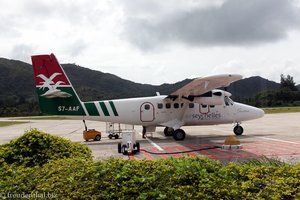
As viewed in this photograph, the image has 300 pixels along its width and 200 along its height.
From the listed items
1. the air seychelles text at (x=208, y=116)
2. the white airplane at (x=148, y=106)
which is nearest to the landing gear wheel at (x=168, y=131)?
the white airplane at (x=148, y=106)

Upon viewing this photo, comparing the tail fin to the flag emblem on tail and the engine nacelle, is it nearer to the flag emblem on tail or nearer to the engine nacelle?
the flag emblem on tail

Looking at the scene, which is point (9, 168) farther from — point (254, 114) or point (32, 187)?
point (254, 114)

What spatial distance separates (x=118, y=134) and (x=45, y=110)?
6028 mm

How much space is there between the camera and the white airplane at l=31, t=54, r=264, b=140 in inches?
731

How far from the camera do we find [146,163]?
5.39 m

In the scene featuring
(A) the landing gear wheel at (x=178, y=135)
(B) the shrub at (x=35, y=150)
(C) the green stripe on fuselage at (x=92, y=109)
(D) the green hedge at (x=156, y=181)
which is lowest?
(A) the landing gear wheel at (x=178, y=135)

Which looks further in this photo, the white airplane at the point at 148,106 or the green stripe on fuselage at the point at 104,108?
the green stripe on fuselage at the point at 104,108

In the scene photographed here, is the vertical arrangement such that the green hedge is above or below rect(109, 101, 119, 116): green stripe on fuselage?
below

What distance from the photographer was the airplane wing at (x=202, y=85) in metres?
15.4

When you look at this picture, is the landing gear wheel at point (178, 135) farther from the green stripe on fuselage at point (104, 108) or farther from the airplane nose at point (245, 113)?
the airplane nose at point (245, 113)

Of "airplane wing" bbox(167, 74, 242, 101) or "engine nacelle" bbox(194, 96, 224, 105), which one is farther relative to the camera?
"engine nacelle" bbox(194, 96, 224, 105)

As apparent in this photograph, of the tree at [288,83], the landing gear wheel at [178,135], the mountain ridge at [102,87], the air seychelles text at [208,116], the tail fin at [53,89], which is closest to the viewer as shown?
the tail fin at [53,89]

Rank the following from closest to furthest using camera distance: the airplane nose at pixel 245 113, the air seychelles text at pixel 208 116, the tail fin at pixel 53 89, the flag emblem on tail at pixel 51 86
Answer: the flag emblem on tail at pixel 51 86 < the tail fin at pixel 53 89 < the air seychelles text at pixel 208 116 < the airplane nose at pixel 245 113

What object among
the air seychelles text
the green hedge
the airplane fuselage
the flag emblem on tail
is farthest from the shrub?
the air seychelles text
